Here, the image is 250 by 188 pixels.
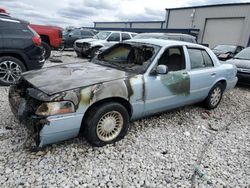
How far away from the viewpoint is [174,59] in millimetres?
4129

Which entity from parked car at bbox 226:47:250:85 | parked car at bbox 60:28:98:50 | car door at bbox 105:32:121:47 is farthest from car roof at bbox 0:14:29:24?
parked car at bbox 60:28:98:50

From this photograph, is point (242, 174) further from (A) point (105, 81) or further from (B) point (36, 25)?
(B) point (36, 25)

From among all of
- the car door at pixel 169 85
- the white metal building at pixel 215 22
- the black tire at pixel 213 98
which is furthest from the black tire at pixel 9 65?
the white metal building at pixel 215 22

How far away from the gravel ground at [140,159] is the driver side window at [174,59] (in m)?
1.11

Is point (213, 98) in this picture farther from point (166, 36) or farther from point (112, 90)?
point (166, 36)

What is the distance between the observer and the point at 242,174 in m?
2.98

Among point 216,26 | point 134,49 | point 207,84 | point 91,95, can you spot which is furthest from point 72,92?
point 216,26

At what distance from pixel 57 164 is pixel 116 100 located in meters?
1.20

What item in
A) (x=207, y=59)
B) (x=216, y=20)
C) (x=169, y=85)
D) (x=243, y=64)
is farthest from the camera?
(x=216, y=20)

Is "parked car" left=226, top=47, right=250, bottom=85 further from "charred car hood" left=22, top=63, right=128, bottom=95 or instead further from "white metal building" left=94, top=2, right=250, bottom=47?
"white metal building" left=94, top=2, right=250, bottom=47

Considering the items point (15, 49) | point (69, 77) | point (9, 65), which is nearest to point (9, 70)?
point (9, 65)

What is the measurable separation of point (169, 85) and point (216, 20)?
74.8ft

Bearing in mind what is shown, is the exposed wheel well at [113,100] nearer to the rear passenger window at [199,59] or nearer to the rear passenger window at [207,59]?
the rear passenger window at [199,59]

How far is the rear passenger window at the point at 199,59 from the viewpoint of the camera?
4.39m
